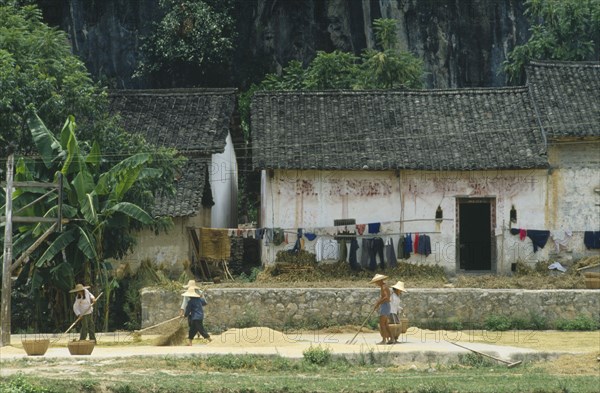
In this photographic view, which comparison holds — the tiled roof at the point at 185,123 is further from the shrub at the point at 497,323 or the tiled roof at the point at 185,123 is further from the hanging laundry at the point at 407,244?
the shrub at the point at 497,323

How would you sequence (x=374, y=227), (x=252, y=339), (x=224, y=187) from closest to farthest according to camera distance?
(x=252, y=339) → (x=374, y=227) → (x=224, y=187)

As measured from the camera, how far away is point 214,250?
112ft

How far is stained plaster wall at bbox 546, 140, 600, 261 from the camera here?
3441 cm

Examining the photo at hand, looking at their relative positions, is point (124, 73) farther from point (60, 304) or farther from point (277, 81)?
point (60, 304)

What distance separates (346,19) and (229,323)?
21.9 m

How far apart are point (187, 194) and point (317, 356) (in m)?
11.9

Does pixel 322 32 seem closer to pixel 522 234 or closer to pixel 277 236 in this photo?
pixel 277 236

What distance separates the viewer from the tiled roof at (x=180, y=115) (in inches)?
1423

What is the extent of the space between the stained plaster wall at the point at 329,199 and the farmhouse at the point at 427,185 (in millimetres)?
26

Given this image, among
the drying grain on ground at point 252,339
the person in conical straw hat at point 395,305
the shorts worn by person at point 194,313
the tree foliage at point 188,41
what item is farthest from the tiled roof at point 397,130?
the tree foliage at point 188,41

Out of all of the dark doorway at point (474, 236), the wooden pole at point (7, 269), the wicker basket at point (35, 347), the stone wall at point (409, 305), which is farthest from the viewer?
the dark doorway at point (474, 236)

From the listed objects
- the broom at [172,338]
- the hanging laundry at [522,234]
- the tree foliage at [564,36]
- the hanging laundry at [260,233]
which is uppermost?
the tree foliage at [564,36]

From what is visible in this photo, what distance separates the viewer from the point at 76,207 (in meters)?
28.8

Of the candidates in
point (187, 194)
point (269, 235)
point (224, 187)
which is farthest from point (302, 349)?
point (224, 187)
